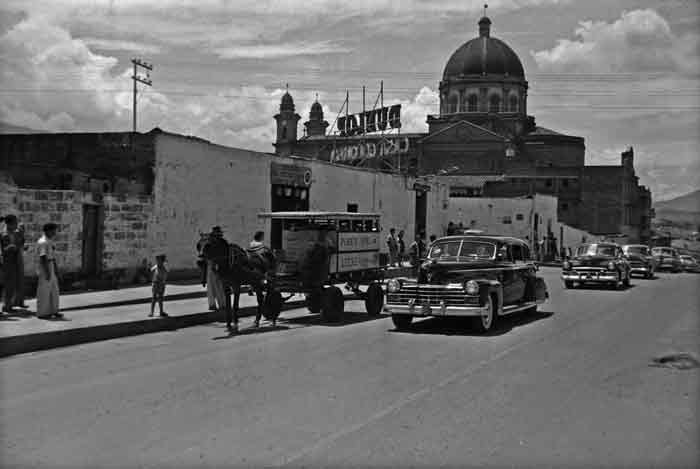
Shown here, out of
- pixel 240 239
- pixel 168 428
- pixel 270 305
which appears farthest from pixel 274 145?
pixel 168 428

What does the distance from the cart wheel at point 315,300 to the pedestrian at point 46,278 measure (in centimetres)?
476

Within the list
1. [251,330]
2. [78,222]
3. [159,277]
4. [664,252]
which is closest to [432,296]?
[251,330]

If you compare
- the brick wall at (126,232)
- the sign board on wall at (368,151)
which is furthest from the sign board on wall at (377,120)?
the brick wall at (126,232)

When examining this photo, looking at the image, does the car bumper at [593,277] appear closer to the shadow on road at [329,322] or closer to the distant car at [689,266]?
the shadow on road at [329,322]

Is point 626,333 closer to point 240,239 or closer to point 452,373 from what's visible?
point 452,373

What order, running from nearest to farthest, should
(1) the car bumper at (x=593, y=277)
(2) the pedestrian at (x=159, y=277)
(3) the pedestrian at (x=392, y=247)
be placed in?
(2) the pedestrian at (x=159, y=277)
(1) the car bumper at (x=593, y=277)
(3) the pedestrian at (x=392, y=247)

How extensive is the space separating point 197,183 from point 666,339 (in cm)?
1498

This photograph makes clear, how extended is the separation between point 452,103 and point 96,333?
241ft

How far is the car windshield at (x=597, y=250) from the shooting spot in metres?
26.2

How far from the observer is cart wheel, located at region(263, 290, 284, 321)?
14609 mm

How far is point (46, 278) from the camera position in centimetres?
1329

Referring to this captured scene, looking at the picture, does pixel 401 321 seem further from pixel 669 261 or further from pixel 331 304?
pixel 669 261

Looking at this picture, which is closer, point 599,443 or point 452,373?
point 599,443

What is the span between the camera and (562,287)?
26312mm
